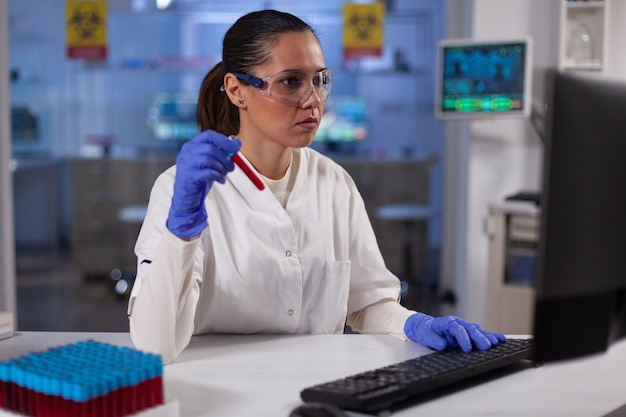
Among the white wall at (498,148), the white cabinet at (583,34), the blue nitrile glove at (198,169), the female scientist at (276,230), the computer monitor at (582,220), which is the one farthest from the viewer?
the white wall at (498,148)

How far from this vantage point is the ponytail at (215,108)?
6.38 feet

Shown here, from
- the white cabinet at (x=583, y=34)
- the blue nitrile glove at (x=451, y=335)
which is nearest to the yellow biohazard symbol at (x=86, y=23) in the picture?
the white cabinet at (x=583, y=34)

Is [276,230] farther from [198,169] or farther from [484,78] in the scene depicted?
[484,78]

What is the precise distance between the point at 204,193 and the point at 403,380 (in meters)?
0.49

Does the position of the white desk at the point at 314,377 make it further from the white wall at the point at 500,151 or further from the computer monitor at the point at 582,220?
the white wall at the point at 500,151

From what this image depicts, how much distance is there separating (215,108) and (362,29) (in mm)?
4070

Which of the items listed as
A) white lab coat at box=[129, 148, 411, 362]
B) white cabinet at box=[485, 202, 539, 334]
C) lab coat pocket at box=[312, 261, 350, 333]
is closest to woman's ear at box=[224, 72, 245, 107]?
white lab coat at box=[129, 148, 411, 362]

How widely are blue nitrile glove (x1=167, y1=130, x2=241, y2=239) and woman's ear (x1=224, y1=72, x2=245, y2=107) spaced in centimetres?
43

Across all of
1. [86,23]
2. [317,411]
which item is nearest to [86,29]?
[86,23]

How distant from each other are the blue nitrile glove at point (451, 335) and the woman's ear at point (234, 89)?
661 millimetres

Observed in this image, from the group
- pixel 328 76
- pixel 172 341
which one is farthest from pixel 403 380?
pixel 328 76

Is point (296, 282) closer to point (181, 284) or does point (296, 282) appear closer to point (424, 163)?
point (181, 284)

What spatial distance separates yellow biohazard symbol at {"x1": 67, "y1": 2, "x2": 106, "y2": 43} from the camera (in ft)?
18.6

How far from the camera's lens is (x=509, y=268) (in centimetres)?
387
